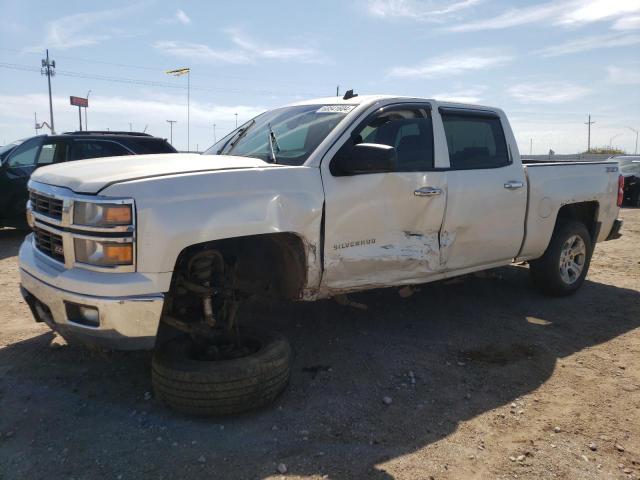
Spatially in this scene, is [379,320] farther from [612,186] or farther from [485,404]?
[612,186]

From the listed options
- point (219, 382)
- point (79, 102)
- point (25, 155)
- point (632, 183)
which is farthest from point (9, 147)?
point (79, 102)

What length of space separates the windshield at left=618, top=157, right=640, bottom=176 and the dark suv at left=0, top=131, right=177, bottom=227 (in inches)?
616

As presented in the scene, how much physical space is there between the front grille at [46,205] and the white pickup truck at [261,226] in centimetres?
2

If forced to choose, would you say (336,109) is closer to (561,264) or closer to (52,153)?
(561,264)

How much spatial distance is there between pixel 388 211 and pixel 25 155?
787 centimetres

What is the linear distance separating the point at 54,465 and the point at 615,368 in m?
3.83

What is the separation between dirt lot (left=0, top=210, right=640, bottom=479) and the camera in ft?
8.96

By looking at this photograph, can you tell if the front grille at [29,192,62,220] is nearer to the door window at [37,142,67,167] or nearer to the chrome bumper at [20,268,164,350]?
the chrome bumper at [20,268,164,350]

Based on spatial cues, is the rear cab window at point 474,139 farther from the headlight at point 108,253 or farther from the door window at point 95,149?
the door window at point 95,149

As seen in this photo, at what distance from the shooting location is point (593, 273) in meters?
7.09

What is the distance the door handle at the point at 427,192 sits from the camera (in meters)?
4.02

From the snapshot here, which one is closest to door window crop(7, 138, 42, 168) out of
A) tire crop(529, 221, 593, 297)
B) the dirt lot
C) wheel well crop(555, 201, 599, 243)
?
the dirt lot

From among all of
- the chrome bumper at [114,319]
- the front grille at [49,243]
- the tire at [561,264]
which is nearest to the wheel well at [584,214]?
the tire at [561,264]

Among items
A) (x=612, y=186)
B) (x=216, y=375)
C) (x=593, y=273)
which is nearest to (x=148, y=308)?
(x=216, y=375)
